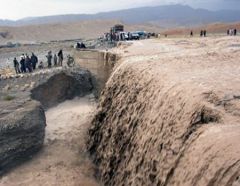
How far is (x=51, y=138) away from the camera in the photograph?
15336mm

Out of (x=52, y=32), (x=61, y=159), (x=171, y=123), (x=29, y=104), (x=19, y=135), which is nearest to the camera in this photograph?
(x=171, y=123)

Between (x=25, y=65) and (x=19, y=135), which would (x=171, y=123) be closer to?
(x=19, y=135)

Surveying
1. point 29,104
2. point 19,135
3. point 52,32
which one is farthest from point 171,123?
point 52,32

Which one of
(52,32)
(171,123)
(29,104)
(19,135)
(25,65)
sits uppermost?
(171,123)

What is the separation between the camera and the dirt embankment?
19.9ft

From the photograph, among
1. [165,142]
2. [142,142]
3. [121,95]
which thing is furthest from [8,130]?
[165,142]

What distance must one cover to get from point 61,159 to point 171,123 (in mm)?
6763

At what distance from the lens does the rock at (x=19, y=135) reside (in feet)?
43.9

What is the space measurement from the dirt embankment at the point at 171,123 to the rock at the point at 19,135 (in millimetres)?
1715

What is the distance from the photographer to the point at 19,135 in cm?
1375

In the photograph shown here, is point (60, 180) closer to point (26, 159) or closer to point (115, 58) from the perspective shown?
point (26, 159)

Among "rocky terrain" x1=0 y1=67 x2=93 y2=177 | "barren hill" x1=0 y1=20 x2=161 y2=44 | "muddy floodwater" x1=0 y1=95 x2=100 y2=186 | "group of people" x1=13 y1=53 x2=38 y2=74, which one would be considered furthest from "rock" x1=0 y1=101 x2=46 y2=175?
"barren hill" x1=0 y1=20 x2=161 y2=44

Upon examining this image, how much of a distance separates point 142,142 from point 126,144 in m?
1.30

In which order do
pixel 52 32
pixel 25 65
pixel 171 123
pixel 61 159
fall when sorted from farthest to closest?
1. pixel 52 32
2. pixel 25 65
3. pixel 61 159
4. pixel 171 123
